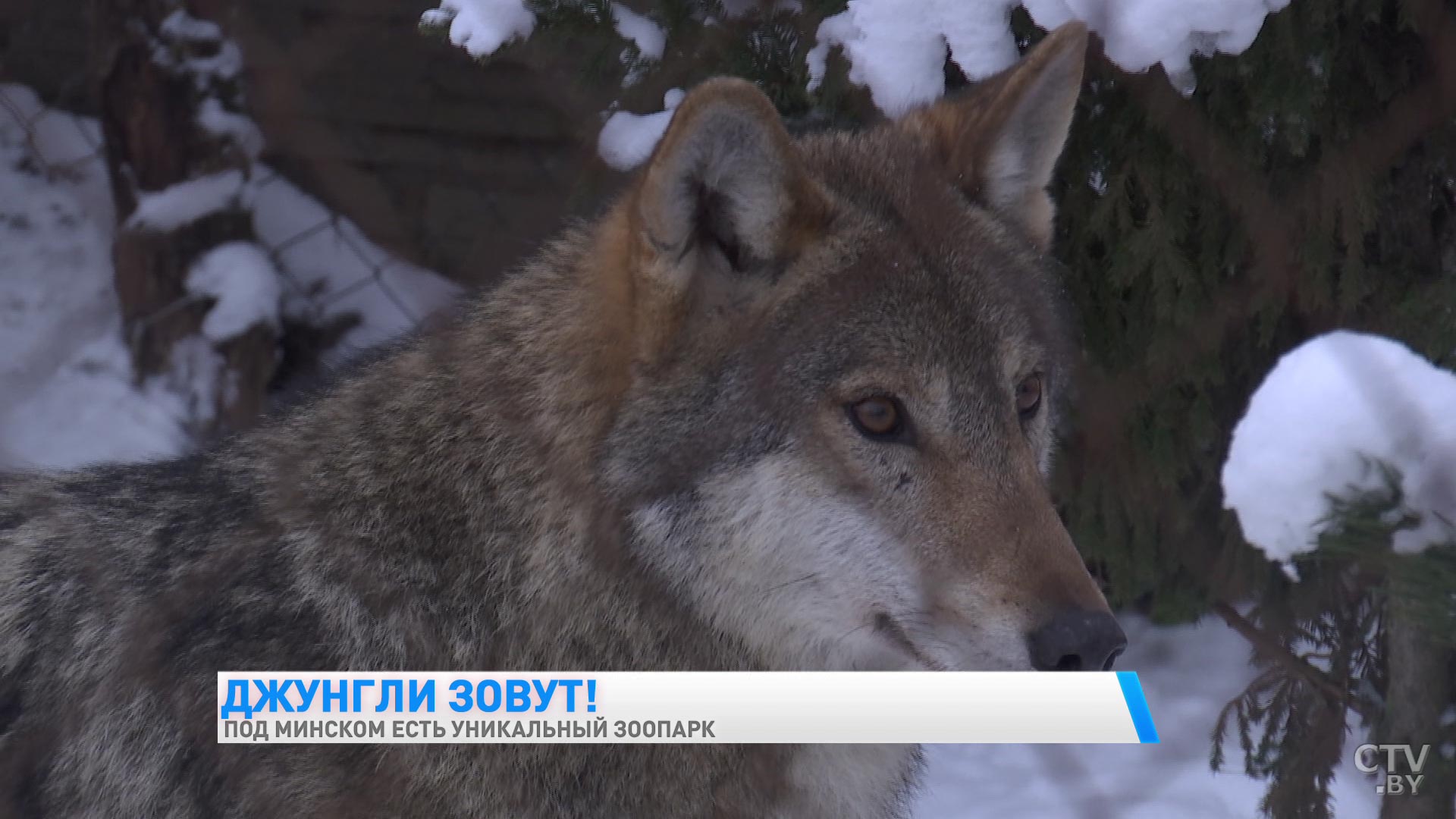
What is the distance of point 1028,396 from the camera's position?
238cm

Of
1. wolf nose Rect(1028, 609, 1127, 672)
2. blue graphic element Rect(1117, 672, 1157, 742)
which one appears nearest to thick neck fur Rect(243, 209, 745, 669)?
wolf nose Rect(1028, 609, 1127, 672)

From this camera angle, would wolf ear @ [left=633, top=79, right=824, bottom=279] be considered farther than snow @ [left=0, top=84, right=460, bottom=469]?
No

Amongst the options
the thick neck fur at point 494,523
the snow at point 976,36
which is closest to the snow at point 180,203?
the snow at point 976,36

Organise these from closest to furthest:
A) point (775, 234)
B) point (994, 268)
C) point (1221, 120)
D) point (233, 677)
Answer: point (233, 677) < point (775, 234) < point (994, 268) < point (1221, 120)

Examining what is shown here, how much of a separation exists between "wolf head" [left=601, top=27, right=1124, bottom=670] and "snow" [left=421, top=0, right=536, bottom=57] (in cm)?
134

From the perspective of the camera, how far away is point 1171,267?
3.35 meters

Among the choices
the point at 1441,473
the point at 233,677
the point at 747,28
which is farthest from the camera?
the point at 747,28

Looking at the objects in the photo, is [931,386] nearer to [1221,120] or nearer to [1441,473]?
[1441,473]

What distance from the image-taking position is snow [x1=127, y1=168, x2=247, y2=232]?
5160 mm

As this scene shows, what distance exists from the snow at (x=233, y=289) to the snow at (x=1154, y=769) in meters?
3.11

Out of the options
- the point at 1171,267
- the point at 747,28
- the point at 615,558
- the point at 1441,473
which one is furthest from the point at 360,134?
the point at 1441,473

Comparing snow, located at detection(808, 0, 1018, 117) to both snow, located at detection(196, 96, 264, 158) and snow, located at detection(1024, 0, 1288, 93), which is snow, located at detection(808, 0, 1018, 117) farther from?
snow, located at detection(196, 96, 264, 158)

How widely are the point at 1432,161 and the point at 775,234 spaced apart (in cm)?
201

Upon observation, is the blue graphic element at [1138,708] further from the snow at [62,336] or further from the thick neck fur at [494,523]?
the snow at [62,336]
